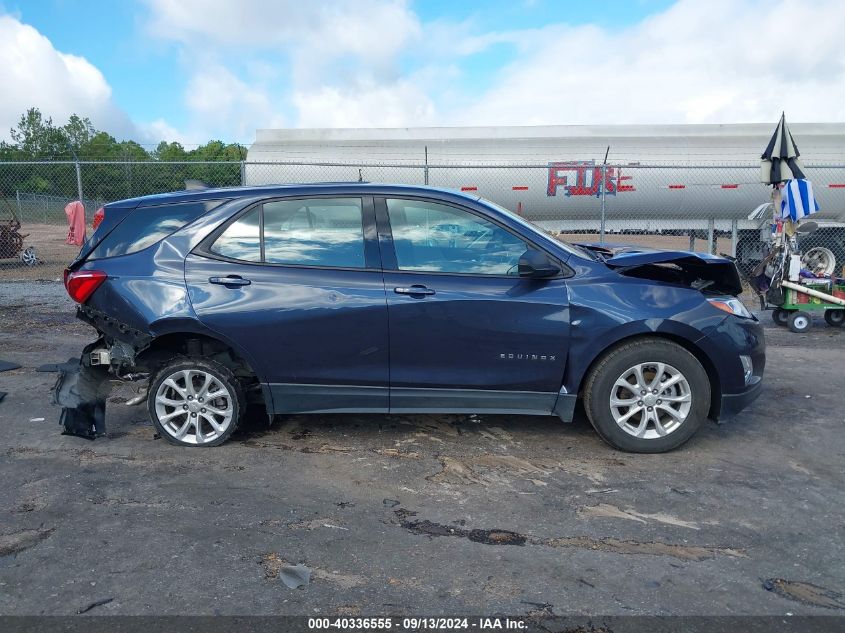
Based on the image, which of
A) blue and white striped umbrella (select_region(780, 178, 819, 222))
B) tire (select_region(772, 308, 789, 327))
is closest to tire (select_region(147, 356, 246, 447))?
blue and white striped umbrella (select_region(780, 178, 819, 222))

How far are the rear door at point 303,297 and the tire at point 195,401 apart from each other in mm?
278

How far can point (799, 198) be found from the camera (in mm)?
8867

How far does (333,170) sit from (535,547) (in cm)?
1192

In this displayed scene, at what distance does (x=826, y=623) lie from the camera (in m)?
2.70

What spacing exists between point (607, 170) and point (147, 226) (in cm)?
1077

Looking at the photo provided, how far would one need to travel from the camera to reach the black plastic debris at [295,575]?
299 centimetres

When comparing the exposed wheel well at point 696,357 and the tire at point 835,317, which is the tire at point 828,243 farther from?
the exposed wheel well at point 696,357

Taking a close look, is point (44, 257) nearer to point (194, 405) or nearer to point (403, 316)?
point (194, 405)

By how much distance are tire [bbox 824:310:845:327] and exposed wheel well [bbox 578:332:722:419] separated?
20.2 feet

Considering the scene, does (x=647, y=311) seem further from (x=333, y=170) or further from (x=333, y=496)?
(x=333, y=170)

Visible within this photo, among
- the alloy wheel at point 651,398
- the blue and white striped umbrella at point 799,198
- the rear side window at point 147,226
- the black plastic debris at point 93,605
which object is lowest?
the black plastic debris at point 93,605

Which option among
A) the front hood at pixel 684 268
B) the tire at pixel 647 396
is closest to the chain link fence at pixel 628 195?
the front hood at pixel 684 268

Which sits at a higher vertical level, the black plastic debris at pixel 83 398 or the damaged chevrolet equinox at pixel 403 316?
the damaged chevrolet equinox at pixel 403 316

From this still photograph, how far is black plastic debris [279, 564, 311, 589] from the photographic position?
9.81 feet
